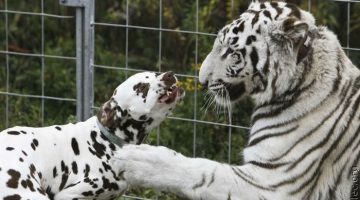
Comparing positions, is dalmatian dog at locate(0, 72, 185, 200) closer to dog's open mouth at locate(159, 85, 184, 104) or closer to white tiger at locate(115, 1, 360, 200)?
dog's open mouth at locate(159, 85, 184, 104)

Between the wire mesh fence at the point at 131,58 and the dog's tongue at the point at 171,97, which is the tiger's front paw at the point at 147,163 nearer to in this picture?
the dog's tongue at the point at 171,97

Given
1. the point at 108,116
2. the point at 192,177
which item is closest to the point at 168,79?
the point at 108,116

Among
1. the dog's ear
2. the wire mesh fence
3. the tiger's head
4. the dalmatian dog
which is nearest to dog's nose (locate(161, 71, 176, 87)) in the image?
the dalmatian dog

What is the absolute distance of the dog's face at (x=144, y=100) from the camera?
16.6 ft

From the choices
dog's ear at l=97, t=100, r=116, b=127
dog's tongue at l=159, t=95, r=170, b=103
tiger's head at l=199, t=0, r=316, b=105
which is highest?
tiger's head at l=199, t=0, r=316, b=105

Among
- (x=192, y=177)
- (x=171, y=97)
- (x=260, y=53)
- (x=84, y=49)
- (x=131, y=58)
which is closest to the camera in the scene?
(x=192, y=177)

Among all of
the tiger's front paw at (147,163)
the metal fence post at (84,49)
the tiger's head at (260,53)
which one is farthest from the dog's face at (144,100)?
the metal fence post at (84,49)

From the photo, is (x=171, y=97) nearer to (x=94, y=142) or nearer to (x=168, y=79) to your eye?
(x=168, y=79)

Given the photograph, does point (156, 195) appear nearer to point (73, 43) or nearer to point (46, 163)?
point (46, 163)

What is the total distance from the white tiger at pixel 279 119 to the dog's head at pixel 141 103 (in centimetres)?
18

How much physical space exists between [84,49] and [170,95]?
110cm

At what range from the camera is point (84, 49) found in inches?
236

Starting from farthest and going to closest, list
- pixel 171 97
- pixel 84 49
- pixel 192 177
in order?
pixel 84 49
pixel 171 97
pixel 192 177

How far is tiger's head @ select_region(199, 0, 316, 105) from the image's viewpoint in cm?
479
